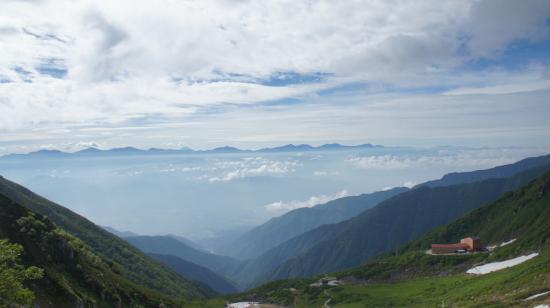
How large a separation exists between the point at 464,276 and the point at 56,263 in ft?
280

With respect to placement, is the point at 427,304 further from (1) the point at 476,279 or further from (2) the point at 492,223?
(2) the point at 492,223

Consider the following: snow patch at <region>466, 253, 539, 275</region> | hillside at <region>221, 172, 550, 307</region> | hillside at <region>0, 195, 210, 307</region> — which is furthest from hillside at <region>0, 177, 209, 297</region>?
hillside at <region>0, 195, 210, 307</region>

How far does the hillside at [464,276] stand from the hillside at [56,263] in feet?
174

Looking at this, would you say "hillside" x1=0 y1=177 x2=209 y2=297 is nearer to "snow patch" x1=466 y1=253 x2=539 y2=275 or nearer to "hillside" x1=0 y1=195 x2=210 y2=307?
"snow patch" x1=466 y1=253 x2=539 y2=275

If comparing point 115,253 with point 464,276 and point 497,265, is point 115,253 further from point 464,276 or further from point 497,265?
point 497,265

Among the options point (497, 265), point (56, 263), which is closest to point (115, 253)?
point (56, 263)

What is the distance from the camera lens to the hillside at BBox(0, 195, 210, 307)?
158 ft

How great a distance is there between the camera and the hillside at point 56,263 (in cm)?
4806

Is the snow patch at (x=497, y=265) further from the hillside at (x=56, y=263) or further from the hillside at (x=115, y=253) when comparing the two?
the hillside at (x=115, y=253)

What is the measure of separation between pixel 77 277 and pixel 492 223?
16746 centimetres

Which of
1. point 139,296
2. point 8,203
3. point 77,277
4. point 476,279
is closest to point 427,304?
point 476,279

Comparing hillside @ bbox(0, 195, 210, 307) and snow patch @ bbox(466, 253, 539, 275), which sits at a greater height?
hillside @ bbox(0, 195, 210, 307)

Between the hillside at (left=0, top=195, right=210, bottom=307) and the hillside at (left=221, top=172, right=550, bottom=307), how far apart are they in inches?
2085

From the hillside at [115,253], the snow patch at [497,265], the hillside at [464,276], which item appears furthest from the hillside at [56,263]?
the hillside at [115,253]
